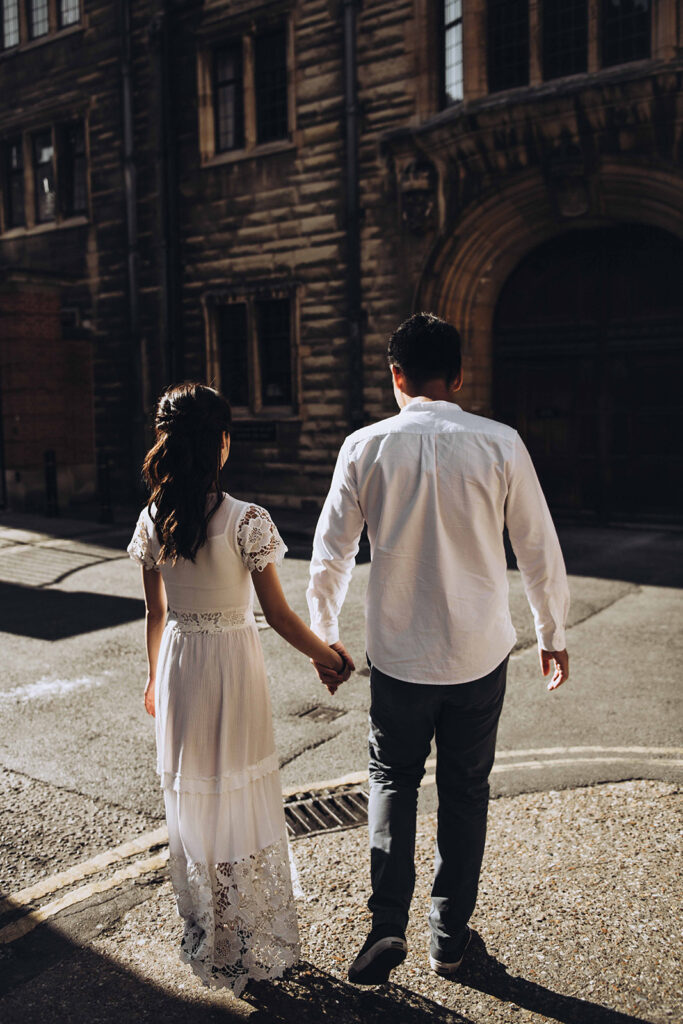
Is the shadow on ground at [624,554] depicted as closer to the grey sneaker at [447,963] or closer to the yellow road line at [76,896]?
the yellow road line at [76,896]

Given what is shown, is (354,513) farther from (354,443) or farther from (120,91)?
(120,91)

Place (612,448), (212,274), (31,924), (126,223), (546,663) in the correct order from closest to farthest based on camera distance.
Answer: (546,663)
(31,924)
(612,448)
(212,274)
(126,223)

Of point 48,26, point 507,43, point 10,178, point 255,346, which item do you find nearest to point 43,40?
point 48,26

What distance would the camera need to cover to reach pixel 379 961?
112 inches

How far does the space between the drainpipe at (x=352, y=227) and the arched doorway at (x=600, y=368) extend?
2.15 metres

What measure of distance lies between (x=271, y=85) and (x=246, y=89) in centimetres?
43

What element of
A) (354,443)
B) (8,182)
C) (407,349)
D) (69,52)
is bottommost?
(354,443)

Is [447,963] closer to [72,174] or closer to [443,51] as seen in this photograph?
[443,51]

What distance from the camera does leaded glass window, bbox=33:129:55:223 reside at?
19.3m

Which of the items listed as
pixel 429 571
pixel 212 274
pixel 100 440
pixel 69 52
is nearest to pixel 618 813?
pixel 429 571

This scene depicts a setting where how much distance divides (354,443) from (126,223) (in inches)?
638

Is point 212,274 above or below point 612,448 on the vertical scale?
above

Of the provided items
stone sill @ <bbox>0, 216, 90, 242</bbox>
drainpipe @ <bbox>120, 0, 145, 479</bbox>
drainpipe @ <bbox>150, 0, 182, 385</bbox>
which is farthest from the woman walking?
stone sill @ <bbox>0, 216, 90, 242</bbox>

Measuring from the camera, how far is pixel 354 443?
2947 millimetres
